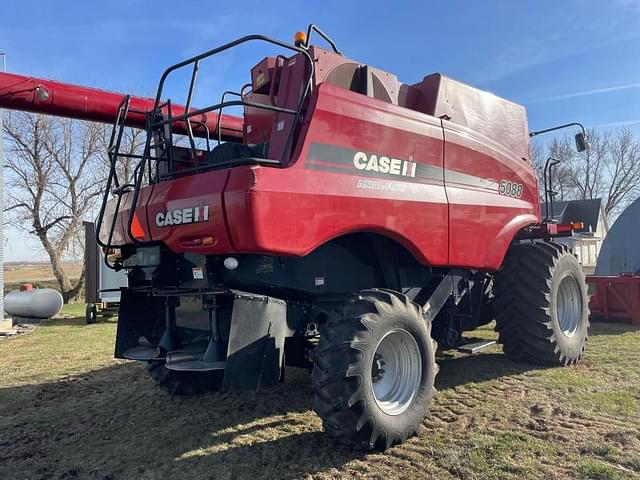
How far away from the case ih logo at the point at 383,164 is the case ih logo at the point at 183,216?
1204mm

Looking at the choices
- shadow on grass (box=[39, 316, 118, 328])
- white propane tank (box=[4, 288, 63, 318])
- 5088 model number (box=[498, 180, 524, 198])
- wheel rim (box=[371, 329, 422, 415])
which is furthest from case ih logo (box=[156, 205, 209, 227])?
white propane tank (box=[4, 288, 63, 318])

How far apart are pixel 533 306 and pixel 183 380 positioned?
383cm

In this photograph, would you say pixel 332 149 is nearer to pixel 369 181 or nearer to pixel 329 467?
pixel 369 181

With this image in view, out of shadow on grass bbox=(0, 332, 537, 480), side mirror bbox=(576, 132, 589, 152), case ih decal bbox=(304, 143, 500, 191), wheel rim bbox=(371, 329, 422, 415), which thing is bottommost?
shadow on grass bbox=(0, 332, 537, 480)

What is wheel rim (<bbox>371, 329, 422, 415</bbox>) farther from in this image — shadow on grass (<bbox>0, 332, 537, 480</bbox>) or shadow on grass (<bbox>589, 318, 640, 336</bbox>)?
shadow on grass (<bbox>589, 318, 640, 336</bbox>)

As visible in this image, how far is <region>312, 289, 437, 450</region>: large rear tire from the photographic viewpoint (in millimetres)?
3580

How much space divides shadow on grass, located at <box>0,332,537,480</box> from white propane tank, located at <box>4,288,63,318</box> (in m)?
9.63

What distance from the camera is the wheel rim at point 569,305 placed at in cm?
654

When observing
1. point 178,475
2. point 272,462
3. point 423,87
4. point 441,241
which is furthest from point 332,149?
point 178,475

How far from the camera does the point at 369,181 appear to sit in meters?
4.12

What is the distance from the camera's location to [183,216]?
3855 mm

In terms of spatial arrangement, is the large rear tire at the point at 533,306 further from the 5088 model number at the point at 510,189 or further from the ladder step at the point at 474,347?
the 5088 model number at the point at 510,189

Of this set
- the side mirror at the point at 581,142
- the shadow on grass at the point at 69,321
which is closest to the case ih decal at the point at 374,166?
the side mirror at the point at 581,142

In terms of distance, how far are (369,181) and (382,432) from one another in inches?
72.8
